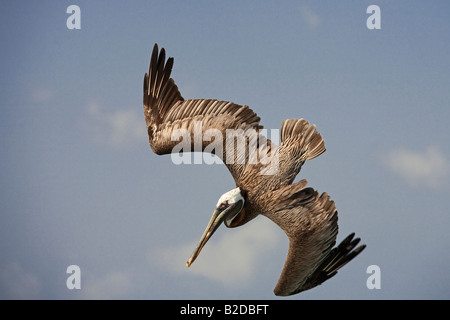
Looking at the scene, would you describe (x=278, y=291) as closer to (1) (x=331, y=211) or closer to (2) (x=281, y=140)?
(1) (x=331, y=211)

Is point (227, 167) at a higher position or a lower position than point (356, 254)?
higher

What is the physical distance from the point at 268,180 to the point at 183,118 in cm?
196

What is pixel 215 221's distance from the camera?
13023 millimetres

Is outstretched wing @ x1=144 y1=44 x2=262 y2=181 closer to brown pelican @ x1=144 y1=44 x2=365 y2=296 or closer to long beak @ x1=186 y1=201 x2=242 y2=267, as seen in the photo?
brown pelican @ x1=144 y1=44 x2=365 y2=296

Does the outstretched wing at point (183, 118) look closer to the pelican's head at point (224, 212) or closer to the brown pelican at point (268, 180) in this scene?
the brown pelican at point (268, 180)

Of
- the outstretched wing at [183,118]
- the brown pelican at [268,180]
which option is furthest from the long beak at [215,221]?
the outstretched wing at [183,118]

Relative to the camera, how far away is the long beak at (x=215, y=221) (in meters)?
12.8

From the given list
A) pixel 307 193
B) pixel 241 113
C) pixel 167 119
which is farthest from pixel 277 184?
pixel 167 119

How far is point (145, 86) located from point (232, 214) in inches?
115

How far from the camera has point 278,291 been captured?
1293 centimetres

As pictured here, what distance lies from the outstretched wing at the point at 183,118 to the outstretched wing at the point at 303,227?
1.07 meters

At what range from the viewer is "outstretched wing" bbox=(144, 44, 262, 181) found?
1305 centimetres

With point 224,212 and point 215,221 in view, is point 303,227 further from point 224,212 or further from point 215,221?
point 215,221

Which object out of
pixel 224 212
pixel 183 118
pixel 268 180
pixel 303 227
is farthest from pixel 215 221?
pixel 183 118
